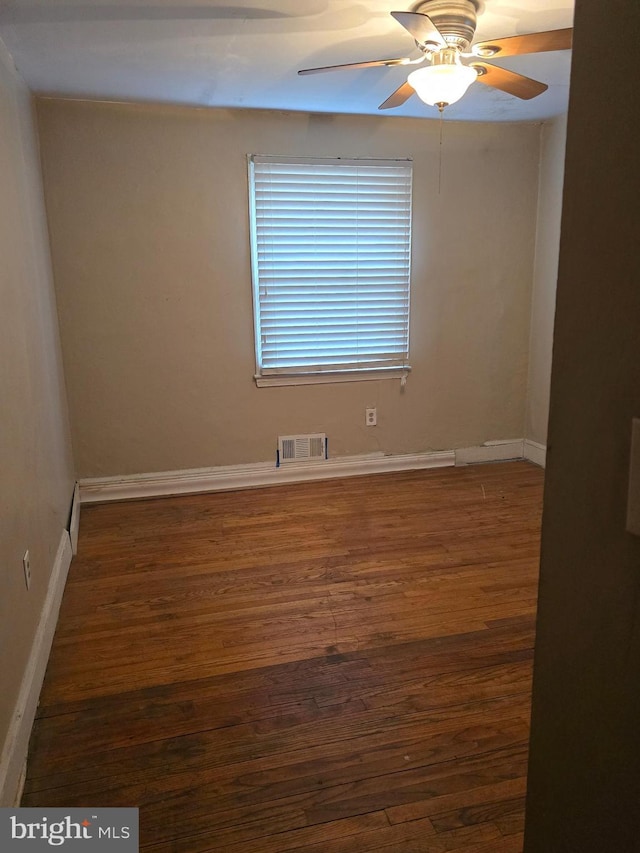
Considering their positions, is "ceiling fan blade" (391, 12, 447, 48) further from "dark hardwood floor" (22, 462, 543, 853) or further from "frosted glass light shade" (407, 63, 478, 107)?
"dark hardwood floor" (22, 462, 543, 853)

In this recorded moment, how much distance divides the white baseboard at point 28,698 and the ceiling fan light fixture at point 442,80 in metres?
2.50

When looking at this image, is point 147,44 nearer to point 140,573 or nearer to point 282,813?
point 140,573

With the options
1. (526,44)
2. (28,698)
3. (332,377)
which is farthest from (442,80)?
(28,698)

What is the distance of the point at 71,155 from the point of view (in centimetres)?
354

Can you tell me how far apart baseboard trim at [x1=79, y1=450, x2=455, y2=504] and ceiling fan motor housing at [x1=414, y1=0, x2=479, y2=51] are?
2.73m

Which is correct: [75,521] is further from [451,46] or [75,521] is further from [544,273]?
[544,273]

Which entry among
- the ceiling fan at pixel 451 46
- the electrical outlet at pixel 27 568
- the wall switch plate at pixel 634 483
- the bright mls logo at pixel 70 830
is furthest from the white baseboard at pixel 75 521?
the wall switch plate at pixel 634 483

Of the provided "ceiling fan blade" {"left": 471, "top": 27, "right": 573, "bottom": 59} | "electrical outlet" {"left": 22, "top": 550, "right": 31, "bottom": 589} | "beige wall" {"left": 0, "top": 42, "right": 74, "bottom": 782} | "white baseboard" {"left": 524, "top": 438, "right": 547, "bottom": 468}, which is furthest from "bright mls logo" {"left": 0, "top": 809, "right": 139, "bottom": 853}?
"white baseboard" {"left": 524, "top": 438, "right": 547, "bottom": 468}

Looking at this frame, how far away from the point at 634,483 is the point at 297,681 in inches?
68.7

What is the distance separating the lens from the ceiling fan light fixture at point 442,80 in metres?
2.23

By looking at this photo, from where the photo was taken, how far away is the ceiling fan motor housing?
221 centimetres

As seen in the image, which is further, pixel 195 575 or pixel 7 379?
pixel 195 575

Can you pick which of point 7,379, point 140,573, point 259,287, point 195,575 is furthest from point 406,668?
point 259,287

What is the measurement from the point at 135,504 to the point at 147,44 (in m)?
2.56
